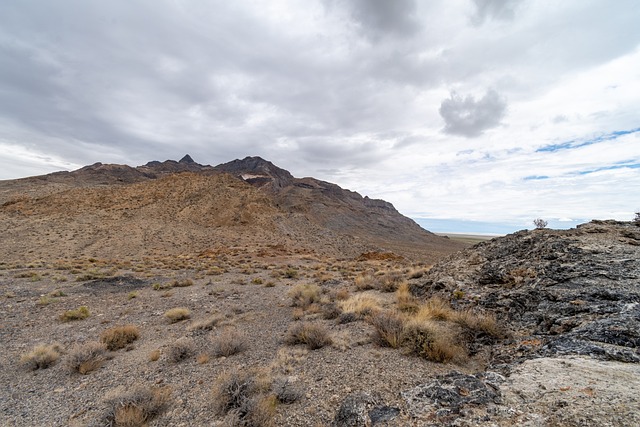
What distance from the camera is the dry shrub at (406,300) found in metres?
8.55

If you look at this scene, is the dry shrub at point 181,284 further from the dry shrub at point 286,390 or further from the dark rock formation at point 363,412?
the dark rock formation at point 363,412

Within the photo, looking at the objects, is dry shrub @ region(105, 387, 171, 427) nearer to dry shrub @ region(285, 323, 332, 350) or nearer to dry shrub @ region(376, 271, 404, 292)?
dry shrub @ region(285, 323, 332, 350)

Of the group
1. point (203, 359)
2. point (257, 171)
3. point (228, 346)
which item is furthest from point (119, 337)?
point (257, 171)

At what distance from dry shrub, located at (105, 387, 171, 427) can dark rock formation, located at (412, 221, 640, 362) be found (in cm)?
565

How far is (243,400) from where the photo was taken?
14.7 feet

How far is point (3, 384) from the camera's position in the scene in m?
5.96

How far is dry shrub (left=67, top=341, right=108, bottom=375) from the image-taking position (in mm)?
6277

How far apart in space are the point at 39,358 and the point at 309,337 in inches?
238

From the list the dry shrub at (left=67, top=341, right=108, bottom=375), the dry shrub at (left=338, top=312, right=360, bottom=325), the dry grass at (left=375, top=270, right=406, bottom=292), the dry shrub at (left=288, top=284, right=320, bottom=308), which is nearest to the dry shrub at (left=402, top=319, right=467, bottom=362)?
the dry shrub at (left=338, top=312, right=360, bottom=325)

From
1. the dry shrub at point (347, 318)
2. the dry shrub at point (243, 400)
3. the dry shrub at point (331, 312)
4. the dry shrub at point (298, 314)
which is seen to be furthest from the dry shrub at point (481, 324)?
the dry shrub at point (298, 314)

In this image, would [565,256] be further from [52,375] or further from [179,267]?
[179,267]

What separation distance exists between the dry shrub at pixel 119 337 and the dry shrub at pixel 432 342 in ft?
23.1

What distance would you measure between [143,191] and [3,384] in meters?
50.4

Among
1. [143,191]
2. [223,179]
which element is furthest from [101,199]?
[223,179]
